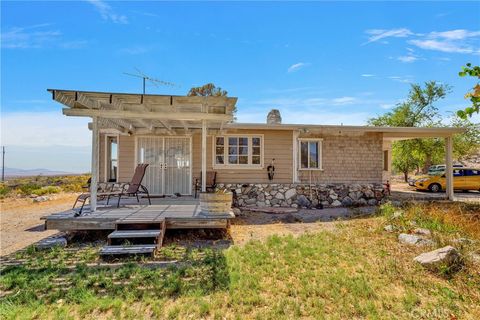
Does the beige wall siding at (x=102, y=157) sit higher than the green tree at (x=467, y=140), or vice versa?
the green tree at (x=467, y=140)

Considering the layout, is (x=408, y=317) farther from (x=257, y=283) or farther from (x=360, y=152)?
(x=360, y=152)

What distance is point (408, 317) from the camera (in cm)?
255

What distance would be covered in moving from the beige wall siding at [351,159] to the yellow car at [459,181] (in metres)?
6.09

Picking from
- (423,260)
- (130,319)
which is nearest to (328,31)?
(423,260)

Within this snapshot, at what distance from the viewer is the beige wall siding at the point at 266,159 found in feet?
31.4

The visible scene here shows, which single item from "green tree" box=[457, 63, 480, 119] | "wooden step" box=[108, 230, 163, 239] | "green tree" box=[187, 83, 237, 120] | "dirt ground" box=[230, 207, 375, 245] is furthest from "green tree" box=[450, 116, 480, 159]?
"wooden step" box=[108, 230, 163, 239]

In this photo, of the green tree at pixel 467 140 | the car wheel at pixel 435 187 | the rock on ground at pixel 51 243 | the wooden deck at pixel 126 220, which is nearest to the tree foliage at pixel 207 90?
the car wheel at pixel 435 187

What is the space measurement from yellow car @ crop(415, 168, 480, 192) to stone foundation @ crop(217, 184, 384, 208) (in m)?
6.50

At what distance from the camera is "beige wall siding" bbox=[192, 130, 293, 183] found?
31.4 ft

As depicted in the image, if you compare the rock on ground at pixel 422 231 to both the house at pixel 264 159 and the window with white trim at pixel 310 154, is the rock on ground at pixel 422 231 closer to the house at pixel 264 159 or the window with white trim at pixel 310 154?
the house at pixel 264 159

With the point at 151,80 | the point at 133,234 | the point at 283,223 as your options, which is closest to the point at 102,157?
the point at 151,80

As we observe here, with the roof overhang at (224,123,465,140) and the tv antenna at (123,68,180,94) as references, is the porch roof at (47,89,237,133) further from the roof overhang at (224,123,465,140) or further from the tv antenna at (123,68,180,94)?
the roof overhang at (224,123,465,140)

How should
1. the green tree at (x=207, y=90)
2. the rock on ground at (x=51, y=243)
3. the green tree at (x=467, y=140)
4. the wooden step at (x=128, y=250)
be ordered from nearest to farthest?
the wooden step at (x=128, y=250) → the rock on ground at (x=51, y=243) → the green tree at (x=467, y=140) → the green tree at (x=207, y=90)

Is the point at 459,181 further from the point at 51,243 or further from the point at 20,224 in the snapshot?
the point at 20,224
